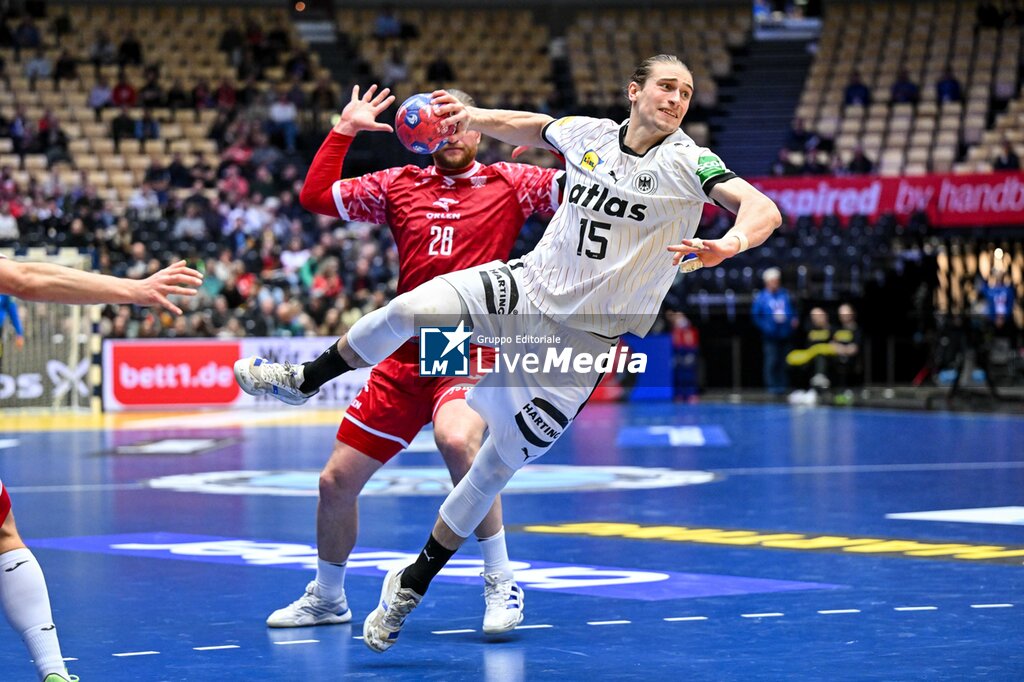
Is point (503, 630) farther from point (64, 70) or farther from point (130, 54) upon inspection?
point (130, 54)

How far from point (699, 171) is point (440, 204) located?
1.61 m

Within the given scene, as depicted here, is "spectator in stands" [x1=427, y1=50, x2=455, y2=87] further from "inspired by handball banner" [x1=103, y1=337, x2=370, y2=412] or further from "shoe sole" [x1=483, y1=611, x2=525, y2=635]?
"shoe sole" [x1=483, y1=611, x2=525, y2=635]

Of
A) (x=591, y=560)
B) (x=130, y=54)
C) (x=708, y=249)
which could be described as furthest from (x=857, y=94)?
(x=708, y=249)

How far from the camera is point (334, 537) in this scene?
7.16 metres

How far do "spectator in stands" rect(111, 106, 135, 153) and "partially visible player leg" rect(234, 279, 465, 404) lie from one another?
25320 millimetres

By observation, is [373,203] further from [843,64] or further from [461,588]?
[843,64]

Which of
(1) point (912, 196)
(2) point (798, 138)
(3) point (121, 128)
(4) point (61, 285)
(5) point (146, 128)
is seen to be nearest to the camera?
(4) point (61, 285)

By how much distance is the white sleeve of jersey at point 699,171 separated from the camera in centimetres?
620

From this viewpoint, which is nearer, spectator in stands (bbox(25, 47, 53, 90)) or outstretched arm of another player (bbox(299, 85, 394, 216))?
outstretched arm of another player (bbox(299, 85, 394, 216))

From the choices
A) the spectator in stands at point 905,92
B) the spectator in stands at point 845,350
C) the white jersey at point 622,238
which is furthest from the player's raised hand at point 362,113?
the spectator in stands at point 905,92

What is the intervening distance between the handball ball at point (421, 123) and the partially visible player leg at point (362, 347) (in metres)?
0.69

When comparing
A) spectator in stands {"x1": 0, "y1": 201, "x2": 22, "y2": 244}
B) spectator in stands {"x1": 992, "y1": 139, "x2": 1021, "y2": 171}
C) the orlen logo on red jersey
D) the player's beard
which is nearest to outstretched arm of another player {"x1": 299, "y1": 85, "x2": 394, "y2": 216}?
the player's beard

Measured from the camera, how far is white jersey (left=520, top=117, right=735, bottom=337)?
6.35m

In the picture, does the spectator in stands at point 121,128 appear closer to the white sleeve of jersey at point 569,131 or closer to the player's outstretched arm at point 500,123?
the player's outstretched arm at point 500,123
